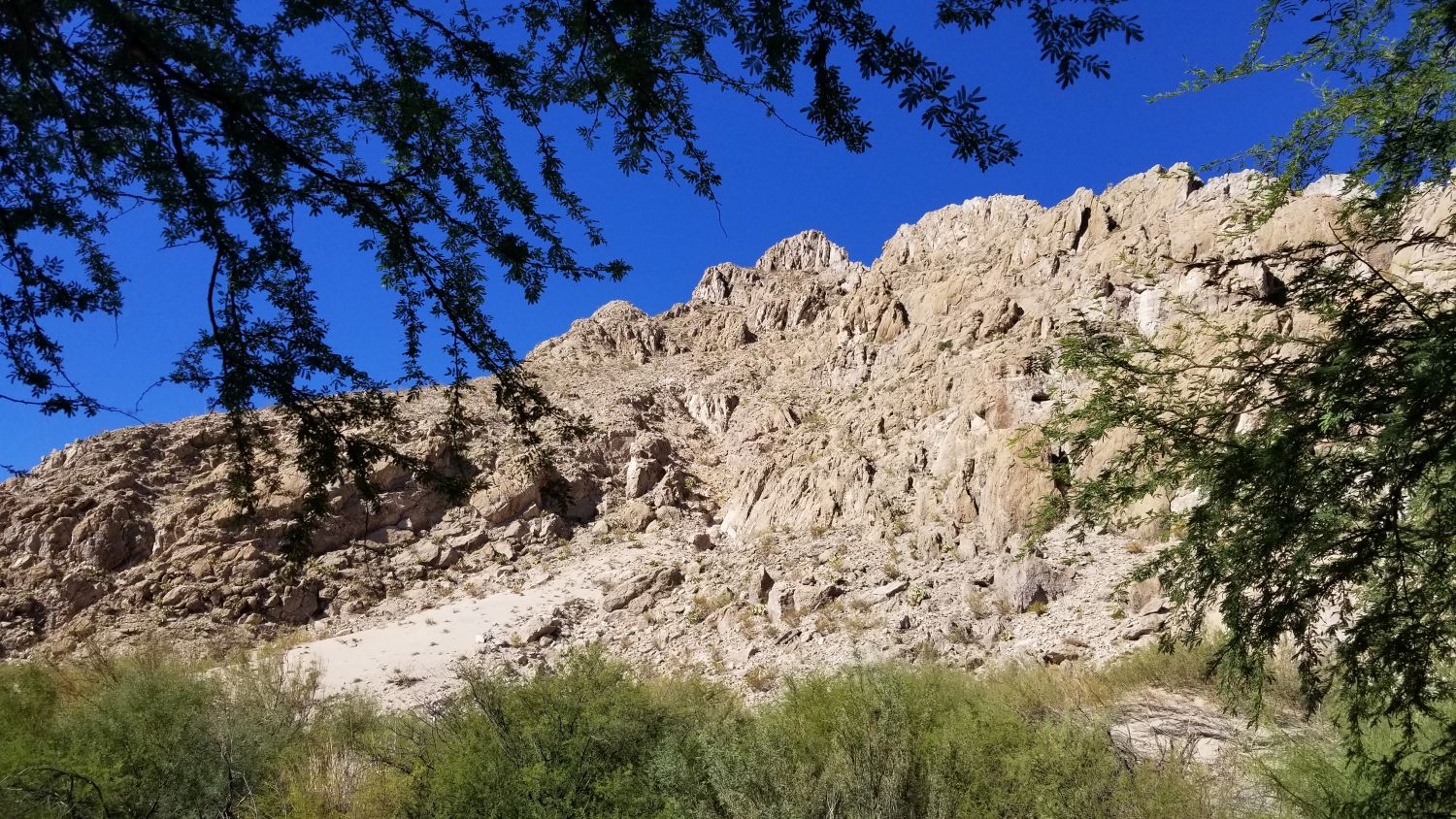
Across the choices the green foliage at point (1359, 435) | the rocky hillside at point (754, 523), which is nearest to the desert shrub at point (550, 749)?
the green foliage at point (1359, 435)

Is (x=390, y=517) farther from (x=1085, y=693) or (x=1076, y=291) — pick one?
(x=1076, y=291)

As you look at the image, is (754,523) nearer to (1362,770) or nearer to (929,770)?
(929,770)

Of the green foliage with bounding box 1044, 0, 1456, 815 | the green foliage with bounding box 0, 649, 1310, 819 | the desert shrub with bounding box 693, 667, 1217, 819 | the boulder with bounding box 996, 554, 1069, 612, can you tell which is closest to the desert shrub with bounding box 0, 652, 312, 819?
the green foliage with bounding box 0, 649, 1310, 819

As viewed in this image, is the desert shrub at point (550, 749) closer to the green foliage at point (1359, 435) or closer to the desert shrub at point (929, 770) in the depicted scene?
the desert shrub at point (929, 770)

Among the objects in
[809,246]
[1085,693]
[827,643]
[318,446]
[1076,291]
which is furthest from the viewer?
[809,246]

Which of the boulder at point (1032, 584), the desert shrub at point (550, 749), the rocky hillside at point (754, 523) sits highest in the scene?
the rocky hillside at point (754, 523)

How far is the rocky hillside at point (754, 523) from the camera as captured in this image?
616 inches

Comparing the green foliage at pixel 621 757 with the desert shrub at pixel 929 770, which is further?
the green foliage at pixel 621 757

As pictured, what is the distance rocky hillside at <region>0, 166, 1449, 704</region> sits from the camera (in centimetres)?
1566

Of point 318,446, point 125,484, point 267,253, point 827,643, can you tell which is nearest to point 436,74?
point 267,253

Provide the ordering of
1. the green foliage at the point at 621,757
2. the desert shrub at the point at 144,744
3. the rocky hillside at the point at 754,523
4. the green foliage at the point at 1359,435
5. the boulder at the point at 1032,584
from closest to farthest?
the green foliage at the point at 1359,435, the green foliage at the point at 621,757, the desert shrub at the point at 144,744, the boulder at the point at 1032,584, the rocky hillside at the point at 754,523

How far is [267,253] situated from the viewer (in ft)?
11.6

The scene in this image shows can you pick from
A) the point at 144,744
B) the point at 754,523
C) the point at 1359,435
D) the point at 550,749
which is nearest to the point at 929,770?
A: the point at 550,749

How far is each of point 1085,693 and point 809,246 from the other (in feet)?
144
